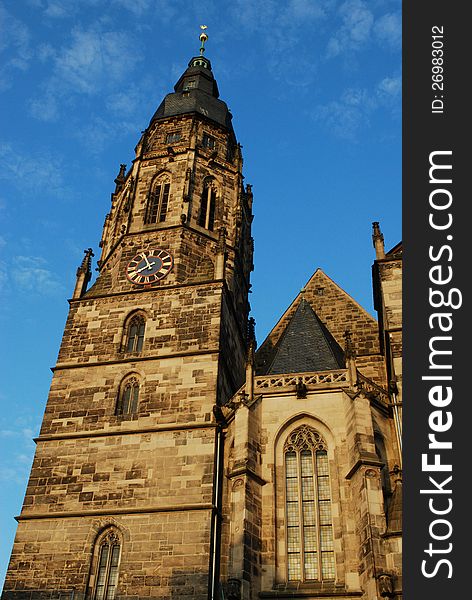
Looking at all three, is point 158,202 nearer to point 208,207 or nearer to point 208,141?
point 208,207

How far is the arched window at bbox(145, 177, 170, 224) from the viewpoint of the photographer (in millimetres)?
22922

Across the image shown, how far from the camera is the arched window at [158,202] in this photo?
22.9 meters

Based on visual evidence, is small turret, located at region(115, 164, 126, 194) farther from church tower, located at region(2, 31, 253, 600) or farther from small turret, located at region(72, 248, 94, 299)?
small turret, located at region(72, 248, 94, 299)

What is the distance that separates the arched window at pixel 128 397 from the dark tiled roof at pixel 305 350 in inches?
132

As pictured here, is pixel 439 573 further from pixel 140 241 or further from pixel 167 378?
pixel 140 241

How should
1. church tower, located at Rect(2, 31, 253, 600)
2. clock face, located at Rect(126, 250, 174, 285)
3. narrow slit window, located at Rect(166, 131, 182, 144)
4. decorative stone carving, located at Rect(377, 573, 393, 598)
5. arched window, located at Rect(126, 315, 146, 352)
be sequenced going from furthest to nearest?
narrow slit window, located at Rect(166, 131, 182, 144) < clock face, located at Rect(126, 250, 174, 285) < arched window, located at Rect(126, 315, 146, 352) < church tower, located at Rect(2, 31, 253, 600) < decorative stone carving, located at Rect(377, 573, 393, 598)

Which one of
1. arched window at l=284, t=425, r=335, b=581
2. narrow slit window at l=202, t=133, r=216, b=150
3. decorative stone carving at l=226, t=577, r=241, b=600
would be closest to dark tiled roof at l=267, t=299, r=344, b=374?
arched window at l=284, t=425, r=335, b=581

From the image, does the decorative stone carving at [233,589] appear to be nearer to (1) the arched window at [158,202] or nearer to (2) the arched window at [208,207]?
(2) the arched window at [208,207]

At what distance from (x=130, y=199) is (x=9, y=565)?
12152 mm

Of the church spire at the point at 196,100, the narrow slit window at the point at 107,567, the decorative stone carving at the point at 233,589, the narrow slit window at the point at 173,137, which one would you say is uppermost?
the church spire at the point at 196,100

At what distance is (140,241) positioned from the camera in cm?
2219

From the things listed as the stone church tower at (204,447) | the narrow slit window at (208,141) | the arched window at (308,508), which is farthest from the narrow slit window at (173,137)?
the arched window at (308,508)

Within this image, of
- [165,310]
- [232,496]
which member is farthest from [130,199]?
[232,496]

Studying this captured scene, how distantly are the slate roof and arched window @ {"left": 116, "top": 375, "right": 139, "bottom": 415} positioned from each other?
11.9 meters
